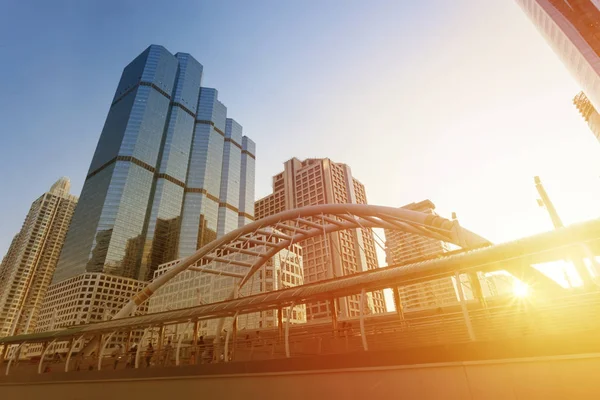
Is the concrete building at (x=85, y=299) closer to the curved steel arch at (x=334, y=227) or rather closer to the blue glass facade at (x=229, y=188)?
the blue glass facade at (x=229, y=188)

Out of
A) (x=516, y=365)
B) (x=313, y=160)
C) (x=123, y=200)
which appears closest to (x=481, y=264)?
(x=516, y=365)

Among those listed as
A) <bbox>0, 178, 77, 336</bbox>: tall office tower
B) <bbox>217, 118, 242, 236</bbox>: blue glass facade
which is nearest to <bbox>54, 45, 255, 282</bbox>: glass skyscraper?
<bbox>217, 118, 242, 236</bbox>: blue glass facade

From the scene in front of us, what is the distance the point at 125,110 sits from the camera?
156625 mm

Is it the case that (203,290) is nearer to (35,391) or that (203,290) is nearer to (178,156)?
(35,391)

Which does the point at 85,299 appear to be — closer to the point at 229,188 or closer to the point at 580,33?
the point at 229,188

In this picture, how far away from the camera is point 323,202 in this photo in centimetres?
11056

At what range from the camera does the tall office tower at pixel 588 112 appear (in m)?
72.0

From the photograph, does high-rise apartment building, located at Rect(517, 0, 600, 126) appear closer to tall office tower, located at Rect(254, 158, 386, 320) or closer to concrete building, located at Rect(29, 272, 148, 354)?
tall office tower, located at Rect(254, 158, 386, 320)

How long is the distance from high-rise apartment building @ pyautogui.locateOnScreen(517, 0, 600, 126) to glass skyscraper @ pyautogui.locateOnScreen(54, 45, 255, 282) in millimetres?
142072

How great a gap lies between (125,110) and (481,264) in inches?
7168

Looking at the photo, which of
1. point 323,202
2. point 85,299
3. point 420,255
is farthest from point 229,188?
point 420,255

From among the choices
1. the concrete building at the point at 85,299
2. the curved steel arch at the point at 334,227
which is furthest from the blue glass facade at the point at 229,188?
the curved steel arch at the point at 334,227

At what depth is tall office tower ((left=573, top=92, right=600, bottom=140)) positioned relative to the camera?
236ft

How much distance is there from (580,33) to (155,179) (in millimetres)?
158996
